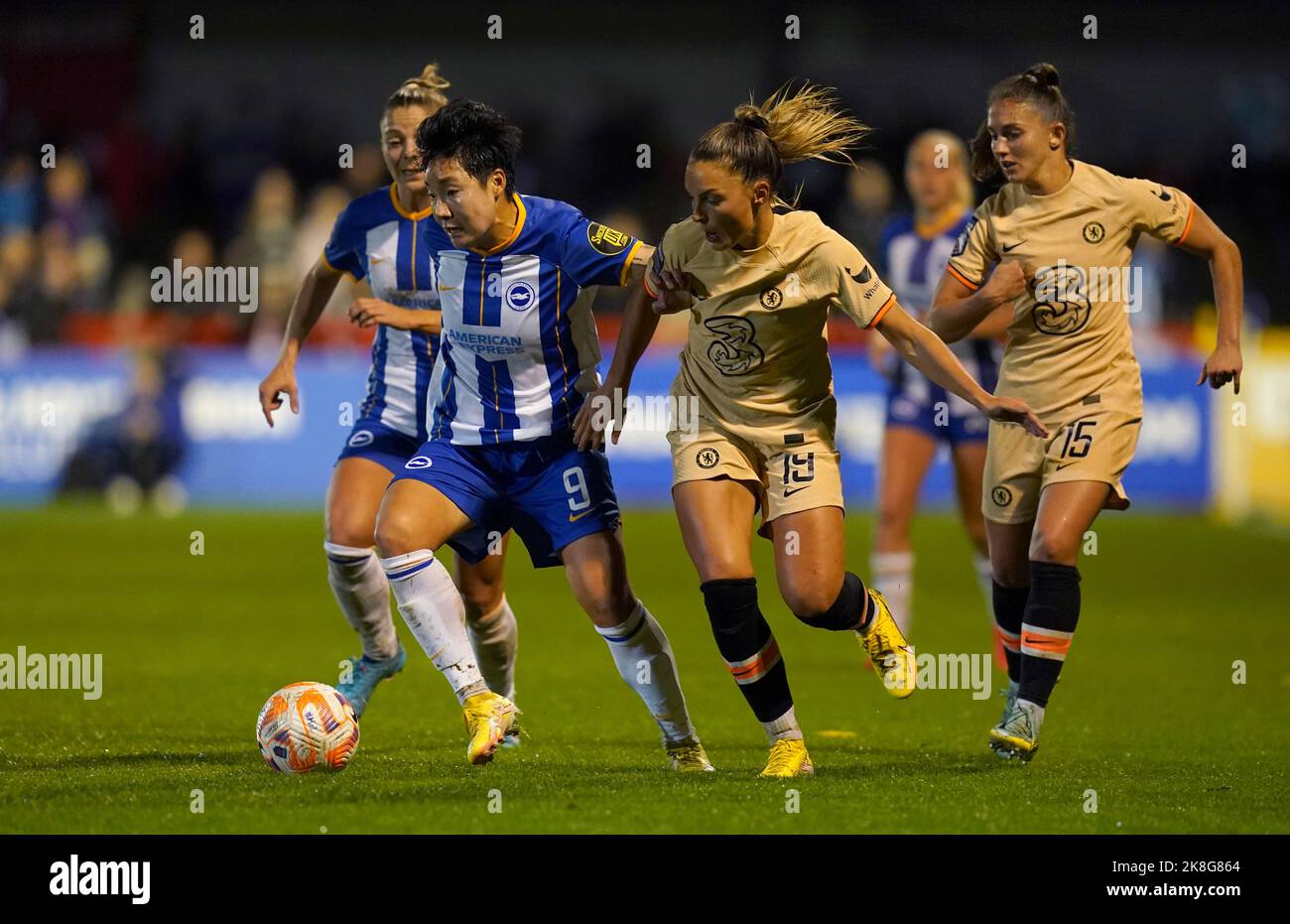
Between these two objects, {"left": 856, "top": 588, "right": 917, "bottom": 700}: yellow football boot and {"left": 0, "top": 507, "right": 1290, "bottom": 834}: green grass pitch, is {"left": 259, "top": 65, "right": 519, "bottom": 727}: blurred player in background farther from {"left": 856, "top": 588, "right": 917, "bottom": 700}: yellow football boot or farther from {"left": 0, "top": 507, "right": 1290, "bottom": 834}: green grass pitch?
{"left": 856, "top": 588, "right": 917, "bottom": 700}: yellow football boot

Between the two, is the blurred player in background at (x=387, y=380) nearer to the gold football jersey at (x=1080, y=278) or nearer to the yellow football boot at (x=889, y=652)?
the yellow football boot at (x=889, y=652)

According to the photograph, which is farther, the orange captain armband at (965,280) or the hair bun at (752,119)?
the orange captain armband at (965,280)

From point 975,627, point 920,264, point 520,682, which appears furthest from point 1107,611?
point 520,682

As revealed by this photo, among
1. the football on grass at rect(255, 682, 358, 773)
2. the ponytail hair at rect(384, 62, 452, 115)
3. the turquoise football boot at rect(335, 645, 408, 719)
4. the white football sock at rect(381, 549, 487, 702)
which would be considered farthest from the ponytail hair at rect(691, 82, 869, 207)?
the turquoise football boot at rect(335, 645, 408, 719)

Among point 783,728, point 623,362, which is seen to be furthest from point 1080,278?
point 783,728

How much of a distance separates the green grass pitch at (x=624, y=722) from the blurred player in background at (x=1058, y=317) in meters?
0.61

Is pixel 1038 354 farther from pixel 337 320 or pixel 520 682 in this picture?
pixel 337 320

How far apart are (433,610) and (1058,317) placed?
2364mm

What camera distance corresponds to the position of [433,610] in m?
6.21

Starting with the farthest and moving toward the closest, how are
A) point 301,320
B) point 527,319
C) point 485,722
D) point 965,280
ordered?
point 301,320 → point 965,280 → point 527,319 → point 485,722

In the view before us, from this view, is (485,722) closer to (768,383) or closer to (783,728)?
(783,728)

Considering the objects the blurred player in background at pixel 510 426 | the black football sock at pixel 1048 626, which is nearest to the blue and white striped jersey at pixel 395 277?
the blurred player in background at pixel 510 426

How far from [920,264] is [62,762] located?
485cm

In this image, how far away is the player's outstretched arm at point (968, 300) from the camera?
20.8 ft
